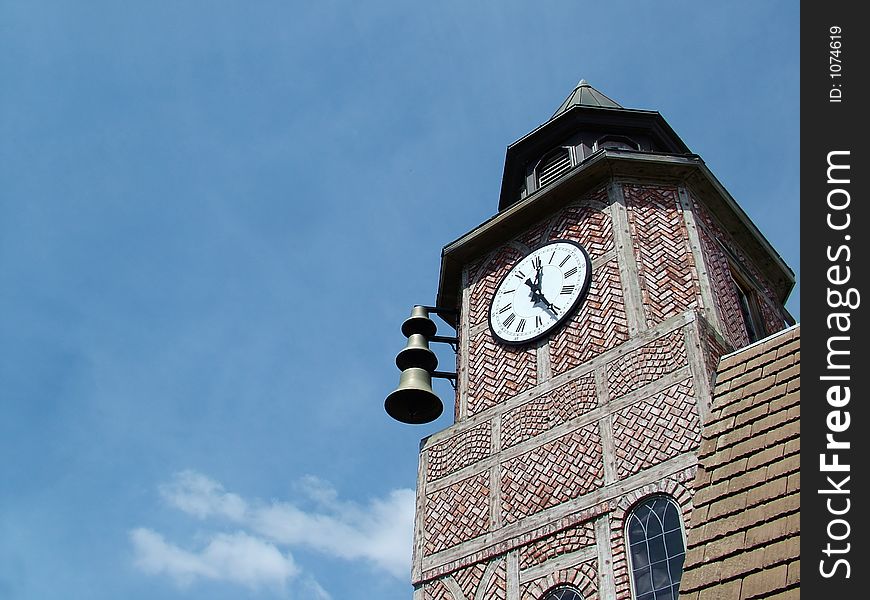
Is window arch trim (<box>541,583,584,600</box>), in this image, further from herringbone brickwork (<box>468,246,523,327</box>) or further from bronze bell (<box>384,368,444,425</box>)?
herringbone brickwork (<box>468,246,523,327</box>)

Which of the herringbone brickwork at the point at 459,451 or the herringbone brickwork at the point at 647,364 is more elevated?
the herringbone brickwork at the point at 647,364

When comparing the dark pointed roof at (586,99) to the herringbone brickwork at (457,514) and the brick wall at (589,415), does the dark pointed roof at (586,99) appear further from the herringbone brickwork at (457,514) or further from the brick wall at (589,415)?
the herringbone brickwork at (457,514)

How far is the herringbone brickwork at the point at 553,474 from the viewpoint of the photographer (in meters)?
8.47

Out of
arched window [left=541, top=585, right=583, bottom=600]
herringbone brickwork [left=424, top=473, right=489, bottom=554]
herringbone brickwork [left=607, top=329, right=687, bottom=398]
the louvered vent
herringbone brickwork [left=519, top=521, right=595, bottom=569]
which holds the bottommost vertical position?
arched window [left=541, top=585, right=583, bottom=600]

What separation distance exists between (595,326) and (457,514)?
2613mm

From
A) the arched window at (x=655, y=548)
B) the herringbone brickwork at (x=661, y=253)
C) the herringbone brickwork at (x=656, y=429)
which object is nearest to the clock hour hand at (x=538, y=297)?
the herringbone brickwork at (x=661, y=253)

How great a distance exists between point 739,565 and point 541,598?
2.91 meters

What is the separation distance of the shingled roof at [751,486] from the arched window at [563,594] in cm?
184

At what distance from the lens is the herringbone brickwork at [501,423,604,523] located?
8.47 meters

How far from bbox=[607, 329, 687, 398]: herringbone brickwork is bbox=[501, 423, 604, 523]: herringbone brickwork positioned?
1.71 feet

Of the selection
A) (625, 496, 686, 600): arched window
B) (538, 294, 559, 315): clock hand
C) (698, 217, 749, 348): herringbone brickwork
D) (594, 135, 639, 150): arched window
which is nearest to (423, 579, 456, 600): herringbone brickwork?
(625, 496, 686, 600): arched window

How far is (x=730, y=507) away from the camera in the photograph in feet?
19.9
